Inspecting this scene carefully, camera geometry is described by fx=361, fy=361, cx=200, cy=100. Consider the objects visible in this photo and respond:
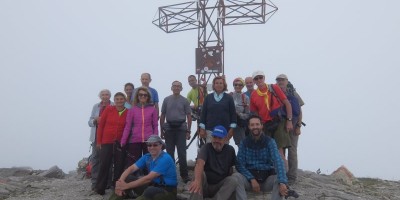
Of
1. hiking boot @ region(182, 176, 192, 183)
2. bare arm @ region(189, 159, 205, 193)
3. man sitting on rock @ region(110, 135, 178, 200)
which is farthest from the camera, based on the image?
hiking boot @ region(182, 176, 192, 183)

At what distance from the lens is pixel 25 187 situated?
9.45 metres

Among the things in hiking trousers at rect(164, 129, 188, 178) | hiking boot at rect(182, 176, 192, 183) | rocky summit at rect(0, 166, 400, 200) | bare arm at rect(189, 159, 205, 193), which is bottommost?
rocky summit at rect(0, 166, 400, 200)

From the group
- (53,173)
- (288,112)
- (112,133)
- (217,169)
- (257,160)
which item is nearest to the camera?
(217,169)

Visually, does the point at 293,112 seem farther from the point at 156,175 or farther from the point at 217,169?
the point at 156,175

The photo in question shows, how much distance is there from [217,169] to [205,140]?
4.45ft

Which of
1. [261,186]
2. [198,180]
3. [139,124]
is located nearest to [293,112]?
[261,186]

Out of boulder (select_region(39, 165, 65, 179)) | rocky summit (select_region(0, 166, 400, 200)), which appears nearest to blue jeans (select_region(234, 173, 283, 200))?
rocky summit (select_region(0, 166, 400, 200))

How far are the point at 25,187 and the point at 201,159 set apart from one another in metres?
6.18

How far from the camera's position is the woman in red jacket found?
680 cm

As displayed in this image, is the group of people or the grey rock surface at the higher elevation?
the group of people

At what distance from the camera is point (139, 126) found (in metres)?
6.56

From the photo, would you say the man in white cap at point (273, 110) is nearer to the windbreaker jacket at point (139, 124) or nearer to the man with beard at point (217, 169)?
the man with beard at point (217, 169)

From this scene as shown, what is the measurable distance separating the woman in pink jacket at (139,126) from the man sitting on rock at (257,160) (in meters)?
1.79

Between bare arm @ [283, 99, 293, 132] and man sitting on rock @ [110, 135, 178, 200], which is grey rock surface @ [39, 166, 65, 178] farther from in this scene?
bare arm @ [283, 99, 293, 132]
